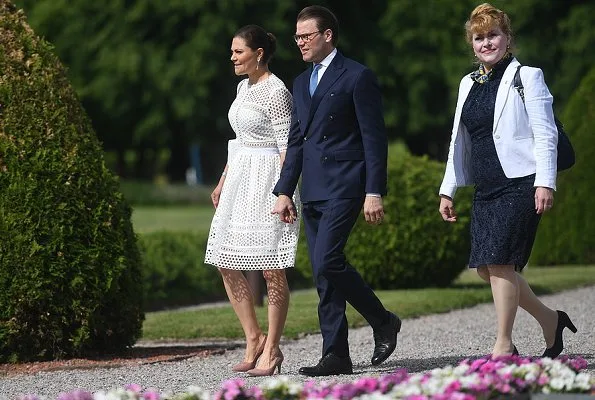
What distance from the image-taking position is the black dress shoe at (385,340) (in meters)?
7.32

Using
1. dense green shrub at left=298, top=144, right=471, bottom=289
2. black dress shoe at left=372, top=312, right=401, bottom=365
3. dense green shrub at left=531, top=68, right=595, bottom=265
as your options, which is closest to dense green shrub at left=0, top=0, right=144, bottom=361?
black dress shoe at left=372, top=312, right=401, bottom=365

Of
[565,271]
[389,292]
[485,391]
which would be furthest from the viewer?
[565,271]

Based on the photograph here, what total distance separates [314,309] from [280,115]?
4806mm

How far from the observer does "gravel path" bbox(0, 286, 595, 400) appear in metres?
7.35

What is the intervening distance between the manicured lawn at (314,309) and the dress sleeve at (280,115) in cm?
307

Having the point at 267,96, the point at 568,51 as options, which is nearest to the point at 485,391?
the point at 267,96

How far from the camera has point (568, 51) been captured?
106ft

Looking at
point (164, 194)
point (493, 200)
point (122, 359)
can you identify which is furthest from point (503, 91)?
point (164, 194)

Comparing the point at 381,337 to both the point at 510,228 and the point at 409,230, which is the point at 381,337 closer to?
the point at 510,228

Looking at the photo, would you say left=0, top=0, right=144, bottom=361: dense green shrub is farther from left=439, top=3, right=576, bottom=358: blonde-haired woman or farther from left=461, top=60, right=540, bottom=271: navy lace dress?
left=461, top=60, right=540, bottom=271: navy lace dress

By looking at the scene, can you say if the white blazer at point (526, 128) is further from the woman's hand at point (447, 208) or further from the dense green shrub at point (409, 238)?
the dense green shrub at point (409, 238)

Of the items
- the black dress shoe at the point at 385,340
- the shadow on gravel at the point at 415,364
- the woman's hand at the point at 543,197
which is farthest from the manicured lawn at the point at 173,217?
the woman's hand at the point at 543,197

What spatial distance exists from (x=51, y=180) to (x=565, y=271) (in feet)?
31.0

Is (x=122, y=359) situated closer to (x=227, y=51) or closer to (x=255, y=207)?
(x=255, y=207)
